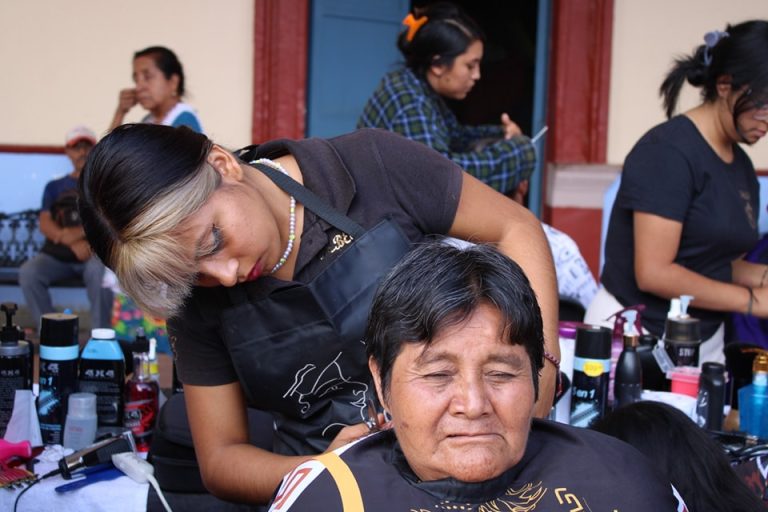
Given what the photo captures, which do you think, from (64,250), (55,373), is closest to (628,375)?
(55,373)

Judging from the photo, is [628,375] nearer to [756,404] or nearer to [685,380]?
[685,380]

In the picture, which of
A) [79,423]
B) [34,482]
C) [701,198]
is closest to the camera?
[34,482]

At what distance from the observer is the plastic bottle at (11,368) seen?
244cm

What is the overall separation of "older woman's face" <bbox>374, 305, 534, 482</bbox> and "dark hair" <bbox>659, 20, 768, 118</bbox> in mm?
1658

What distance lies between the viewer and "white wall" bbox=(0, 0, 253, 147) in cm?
595

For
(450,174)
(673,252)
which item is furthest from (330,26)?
(450,174)

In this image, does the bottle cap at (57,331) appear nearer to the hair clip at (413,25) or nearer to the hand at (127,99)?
the hair clip at (413,25)

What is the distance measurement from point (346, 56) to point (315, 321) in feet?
15.1

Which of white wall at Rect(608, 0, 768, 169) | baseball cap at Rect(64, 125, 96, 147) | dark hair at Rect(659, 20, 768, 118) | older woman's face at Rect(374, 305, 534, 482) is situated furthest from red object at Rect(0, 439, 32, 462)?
white wall at Rect(608, 0, 768, 169)

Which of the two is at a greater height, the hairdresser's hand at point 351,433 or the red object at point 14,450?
the hairdresser's hand at point 351,433

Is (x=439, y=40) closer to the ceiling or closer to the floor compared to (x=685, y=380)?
closer to the ceiling

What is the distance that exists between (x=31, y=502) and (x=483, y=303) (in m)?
1.24

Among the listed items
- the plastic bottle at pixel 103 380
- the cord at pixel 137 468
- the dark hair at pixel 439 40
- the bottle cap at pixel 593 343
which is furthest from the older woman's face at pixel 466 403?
the dark hair at pixel 439 40

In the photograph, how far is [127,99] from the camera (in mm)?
5422
